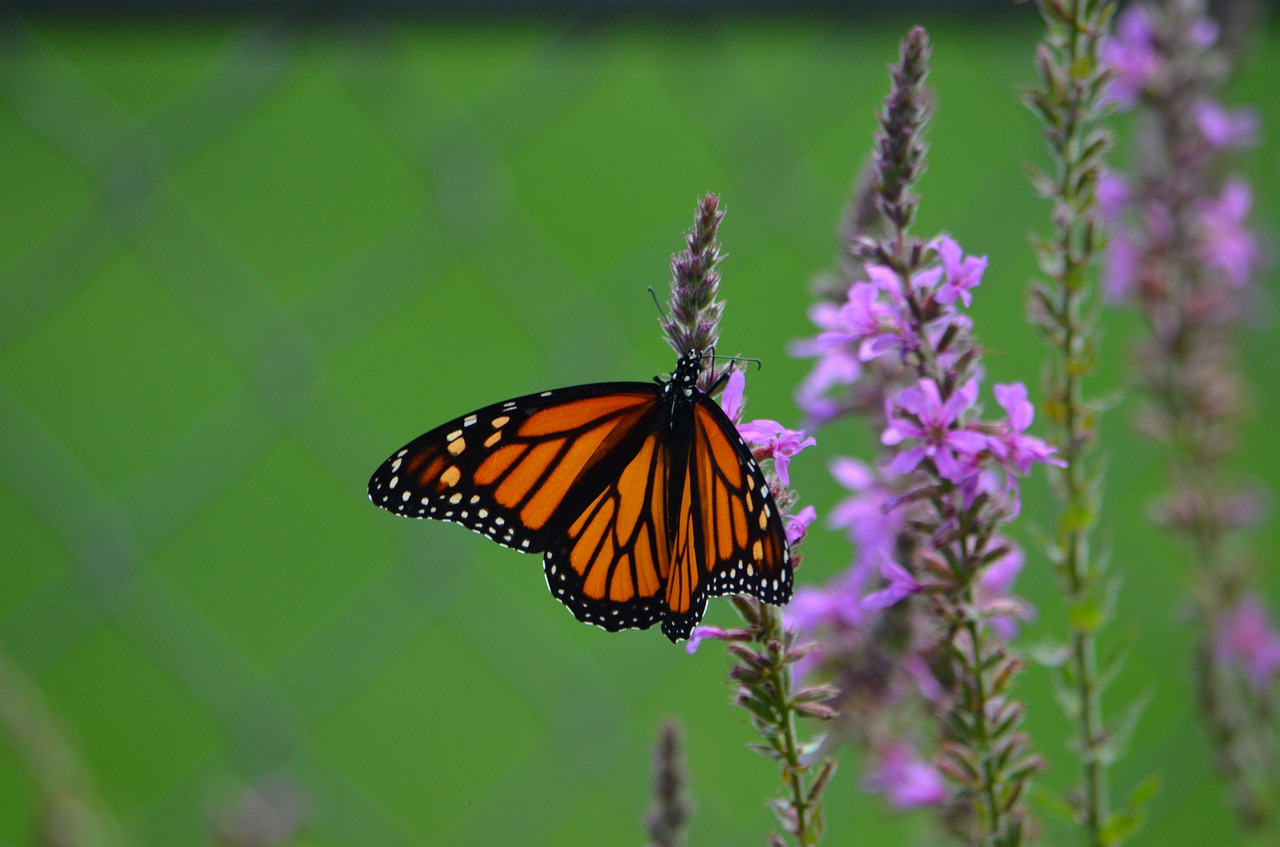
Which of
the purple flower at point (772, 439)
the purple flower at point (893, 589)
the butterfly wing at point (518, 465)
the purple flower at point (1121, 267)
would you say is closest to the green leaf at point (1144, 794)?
the purple flower at point (893, 589)

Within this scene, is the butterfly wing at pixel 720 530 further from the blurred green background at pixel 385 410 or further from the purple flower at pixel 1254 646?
the blurred green background at pixel 385 410

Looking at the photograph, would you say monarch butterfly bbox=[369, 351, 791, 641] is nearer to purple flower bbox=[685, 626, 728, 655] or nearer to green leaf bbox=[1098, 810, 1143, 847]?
purple flower bbox=[685, 626, 728, 655]

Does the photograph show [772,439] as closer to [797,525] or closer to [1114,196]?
[797,525]

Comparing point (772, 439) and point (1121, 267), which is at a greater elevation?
point (1121, 267)

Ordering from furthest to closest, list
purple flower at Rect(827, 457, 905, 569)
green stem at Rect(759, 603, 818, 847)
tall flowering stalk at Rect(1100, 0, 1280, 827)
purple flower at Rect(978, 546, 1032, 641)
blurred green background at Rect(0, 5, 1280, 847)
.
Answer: blurred green background at Rect(0, 5, 1280, 847) < tall flowering stalk at Rect(1100, 0, 1280, 827) < purple flower at Rect(827, 457, 905, 569) < purple flower at Rect(978, 546, 1032, 641) < green stem at Rect(759, 603, 818, 847)

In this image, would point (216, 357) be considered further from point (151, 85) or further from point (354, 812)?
point (354, 812)

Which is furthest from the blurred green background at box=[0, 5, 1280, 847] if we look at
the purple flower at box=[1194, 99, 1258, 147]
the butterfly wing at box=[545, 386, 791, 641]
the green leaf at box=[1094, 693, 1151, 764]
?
the green leaf at box=[1094, 693, 1151, 764]

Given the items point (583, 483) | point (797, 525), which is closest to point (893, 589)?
point (797, 525)
